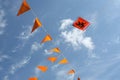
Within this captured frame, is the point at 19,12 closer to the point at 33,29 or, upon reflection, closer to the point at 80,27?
the point at 33,29

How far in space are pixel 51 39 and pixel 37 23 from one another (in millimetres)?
2326

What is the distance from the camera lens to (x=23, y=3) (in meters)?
15.9

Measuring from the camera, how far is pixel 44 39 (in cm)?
1856

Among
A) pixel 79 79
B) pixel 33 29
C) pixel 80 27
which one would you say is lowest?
pixel 79 79

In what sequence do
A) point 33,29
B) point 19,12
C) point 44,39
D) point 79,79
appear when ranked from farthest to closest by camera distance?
point 79,79 < point 44,39 < point 33,29 < point 19,12

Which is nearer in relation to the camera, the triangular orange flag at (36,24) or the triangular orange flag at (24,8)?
the triangular orange flag at (24,8)

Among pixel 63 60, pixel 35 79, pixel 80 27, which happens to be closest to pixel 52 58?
pixel 63 60

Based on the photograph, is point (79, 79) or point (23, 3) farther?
point (79, 79)

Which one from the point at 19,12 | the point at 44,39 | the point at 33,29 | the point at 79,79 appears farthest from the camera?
the point at 79,79

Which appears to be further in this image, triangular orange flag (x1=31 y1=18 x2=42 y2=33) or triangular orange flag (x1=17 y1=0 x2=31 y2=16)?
triangular orange flag (x1=31 y1=18 x2=42 y2=33)

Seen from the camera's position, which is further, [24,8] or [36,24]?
[36,24]

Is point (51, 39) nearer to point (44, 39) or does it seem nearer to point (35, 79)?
point (44, 39)

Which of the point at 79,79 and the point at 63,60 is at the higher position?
the point at 63,60

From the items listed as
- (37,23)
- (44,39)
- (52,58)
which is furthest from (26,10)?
(52,58)
